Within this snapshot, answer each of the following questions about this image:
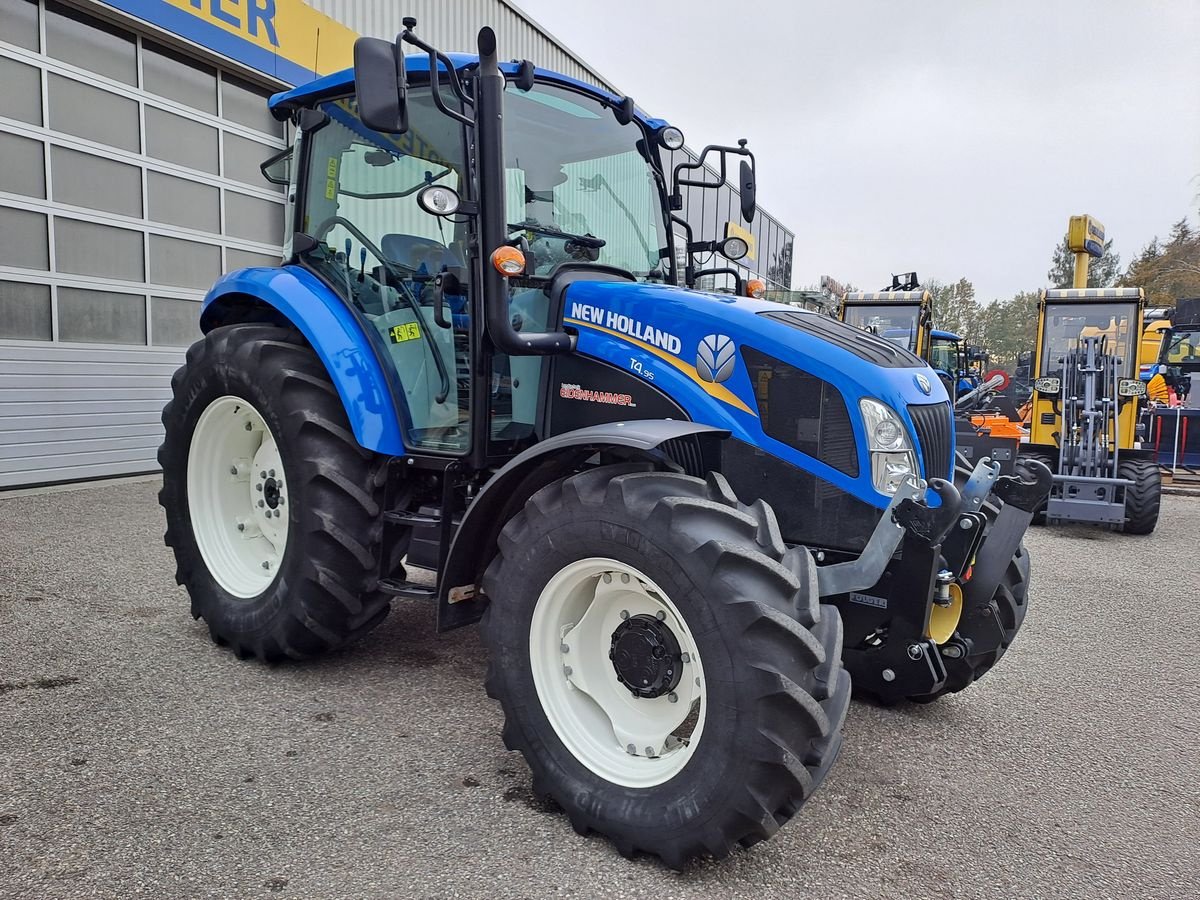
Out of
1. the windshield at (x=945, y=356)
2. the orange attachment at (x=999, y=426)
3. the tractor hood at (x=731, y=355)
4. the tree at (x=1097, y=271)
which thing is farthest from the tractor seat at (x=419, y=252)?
the tree at (x=1097, y=271)

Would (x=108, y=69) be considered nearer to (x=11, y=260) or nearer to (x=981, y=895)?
(x=11, y=260)

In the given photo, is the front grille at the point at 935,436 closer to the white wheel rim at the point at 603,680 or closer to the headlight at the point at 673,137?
the white wheel rim at the point at 603,680

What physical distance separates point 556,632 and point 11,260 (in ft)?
23.5

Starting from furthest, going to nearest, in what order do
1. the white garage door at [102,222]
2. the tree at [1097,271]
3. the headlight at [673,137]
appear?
1. the tree at [1097,271]
2. the white garage door at [102,222]
3. the headlight at [673,137]

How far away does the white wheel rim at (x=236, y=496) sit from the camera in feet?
12.3

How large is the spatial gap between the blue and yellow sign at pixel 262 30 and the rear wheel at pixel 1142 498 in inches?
341

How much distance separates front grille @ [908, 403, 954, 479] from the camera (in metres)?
2.78

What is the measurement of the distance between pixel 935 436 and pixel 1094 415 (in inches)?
250

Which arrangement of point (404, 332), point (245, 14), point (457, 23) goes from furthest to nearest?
point (457, 23) < point (245, 14) < point (404, 332)

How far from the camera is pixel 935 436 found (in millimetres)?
2895

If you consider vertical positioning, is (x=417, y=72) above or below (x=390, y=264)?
above

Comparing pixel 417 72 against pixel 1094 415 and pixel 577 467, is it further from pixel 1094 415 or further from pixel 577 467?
pixel 1094 415

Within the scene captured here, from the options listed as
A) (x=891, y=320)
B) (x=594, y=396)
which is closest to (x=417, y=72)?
(x=594, y=396)

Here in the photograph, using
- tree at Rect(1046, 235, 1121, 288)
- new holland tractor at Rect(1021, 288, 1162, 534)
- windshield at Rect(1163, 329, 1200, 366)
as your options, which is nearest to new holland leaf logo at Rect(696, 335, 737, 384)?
new holland tractor at Rect(1021, 288, 1162, 534)
